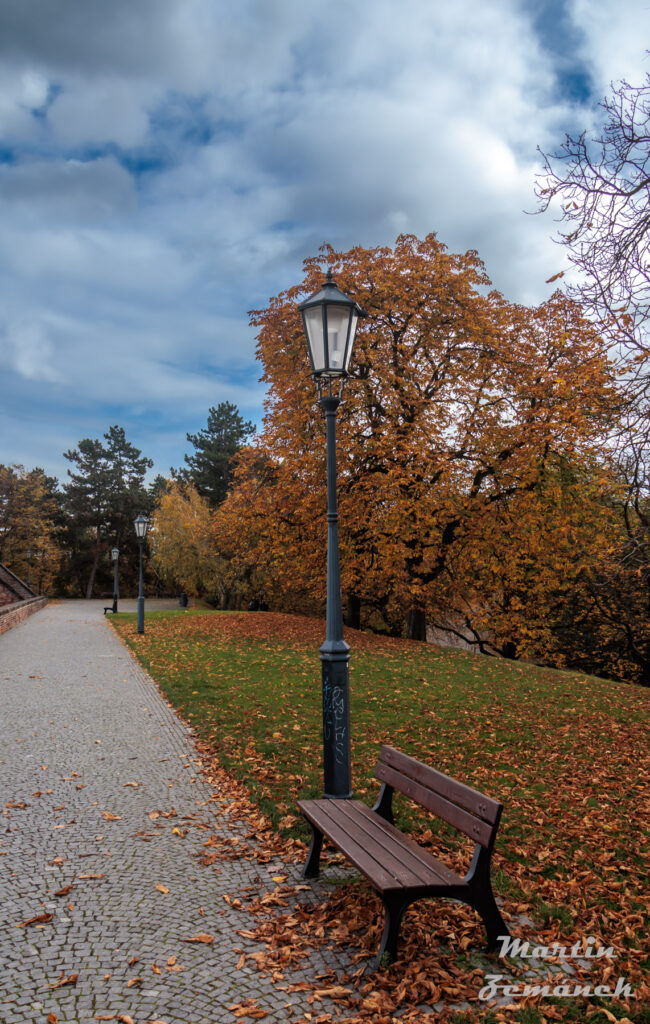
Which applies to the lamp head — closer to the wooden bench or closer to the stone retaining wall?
the wooden bench

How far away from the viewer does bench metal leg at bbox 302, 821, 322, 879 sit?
13.3 feet

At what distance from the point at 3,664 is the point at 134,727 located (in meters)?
7.16

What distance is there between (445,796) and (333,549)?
2047mm

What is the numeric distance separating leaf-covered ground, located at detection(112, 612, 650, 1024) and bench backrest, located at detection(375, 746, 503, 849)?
604mm

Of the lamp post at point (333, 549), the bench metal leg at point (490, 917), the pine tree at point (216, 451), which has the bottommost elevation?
the bench metal leg at point (490, 917)

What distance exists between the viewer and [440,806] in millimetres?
3484

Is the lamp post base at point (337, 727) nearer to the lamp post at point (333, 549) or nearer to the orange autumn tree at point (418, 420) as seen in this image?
the lamp post at point (333, 549)

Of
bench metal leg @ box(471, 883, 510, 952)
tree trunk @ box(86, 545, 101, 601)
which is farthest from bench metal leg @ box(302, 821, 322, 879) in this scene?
tree trunk @ box(86, 545, 101, 601)

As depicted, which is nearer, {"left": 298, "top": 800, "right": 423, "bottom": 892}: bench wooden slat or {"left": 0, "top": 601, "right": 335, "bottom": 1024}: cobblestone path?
{"left": 0, "top": 601, "right": 335, "bottom": 1024}: cobblestone path

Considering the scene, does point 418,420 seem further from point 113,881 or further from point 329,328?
point 113,881

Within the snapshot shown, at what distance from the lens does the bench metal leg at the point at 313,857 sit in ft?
13.3

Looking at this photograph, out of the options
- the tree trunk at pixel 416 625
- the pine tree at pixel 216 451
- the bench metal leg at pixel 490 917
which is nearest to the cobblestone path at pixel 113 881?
the bench metal leg at pixel 490 917

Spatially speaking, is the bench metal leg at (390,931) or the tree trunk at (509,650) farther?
the tree trunk at (509,650)

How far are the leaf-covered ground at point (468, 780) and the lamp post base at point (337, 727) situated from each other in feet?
1.74
